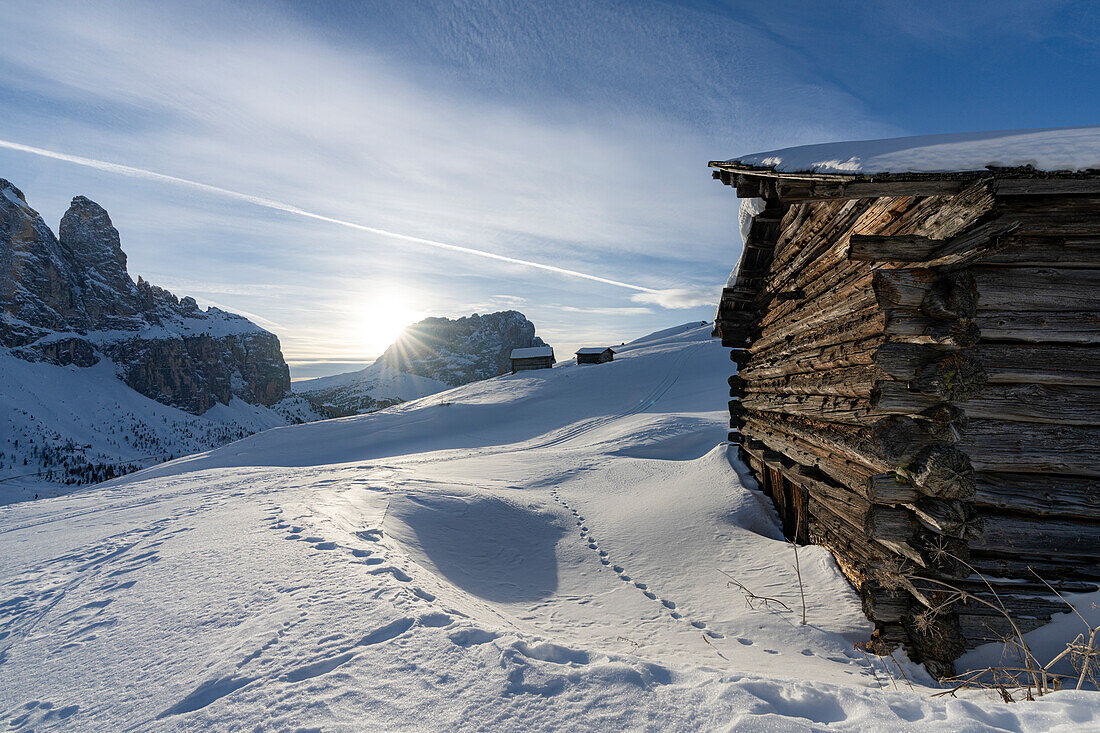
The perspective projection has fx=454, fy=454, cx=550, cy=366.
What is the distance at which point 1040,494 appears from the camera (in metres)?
4.00

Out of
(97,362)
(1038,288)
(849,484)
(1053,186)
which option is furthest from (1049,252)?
(97,362)

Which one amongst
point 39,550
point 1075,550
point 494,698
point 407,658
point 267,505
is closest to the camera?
point 494,698

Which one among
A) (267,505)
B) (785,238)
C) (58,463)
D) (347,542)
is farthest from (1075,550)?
(58,463)

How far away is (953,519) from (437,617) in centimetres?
434

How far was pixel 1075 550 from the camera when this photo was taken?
3938 mm

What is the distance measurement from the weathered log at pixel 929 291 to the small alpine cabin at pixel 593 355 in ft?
152

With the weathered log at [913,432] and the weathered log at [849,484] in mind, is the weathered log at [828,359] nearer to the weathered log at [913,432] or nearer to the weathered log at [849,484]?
the weathered log at [913,432]

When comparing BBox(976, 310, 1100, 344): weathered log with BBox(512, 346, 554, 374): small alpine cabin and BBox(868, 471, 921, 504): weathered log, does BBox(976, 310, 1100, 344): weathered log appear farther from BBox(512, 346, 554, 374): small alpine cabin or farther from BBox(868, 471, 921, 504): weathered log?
BBox(512, 346, 554, 374): small alpine cabin

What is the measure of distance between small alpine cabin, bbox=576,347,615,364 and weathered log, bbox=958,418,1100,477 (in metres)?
46.3

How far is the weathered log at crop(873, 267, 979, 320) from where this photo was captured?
3.89 m

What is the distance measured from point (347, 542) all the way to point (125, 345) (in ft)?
656

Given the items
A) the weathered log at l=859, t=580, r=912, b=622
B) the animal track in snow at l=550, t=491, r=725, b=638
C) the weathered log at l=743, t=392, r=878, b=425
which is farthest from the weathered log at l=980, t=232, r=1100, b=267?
the animal track in snow at l=550, t=491, r=725, b=638

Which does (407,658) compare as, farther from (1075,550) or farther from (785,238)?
(785,238)

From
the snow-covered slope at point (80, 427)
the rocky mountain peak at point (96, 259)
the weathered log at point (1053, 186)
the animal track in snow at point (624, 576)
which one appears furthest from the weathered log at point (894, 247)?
the rocky mountain peak at point (96, 259)
